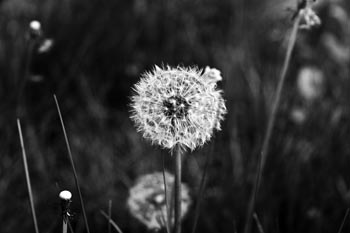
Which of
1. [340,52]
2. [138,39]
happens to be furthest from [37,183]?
[340,52]

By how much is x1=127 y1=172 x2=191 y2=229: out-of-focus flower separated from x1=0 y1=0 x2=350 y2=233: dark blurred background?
28cm

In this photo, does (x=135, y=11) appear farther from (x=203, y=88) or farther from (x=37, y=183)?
(x=203, y=88)

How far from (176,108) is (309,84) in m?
1.84

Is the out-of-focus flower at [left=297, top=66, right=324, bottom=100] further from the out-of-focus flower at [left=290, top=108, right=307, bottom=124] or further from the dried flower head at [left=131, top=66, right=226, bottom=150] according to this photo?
the dried flower head at [left=131, top=66, right=226, bottom=150]

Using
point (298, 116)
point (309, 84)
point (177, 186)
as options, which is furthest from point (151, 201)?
point (309, 84)

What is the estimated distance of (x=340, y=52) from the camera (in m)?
3.57

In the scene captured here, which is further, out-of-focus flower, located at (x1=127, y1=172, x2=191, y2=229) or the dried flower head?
out-of-focus flower, located at (x1=127, y1=172, x2=191, y2=229)

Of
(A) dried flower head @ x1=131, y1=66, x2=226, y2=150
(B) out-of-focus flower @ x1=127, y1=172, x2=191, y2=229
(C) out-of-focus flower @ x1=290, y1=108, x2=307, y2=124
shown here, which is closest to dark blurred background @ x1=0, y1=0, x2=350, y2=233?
(C) out-of-focus flower @ x1=290, y1=108, x2=307, y2=124

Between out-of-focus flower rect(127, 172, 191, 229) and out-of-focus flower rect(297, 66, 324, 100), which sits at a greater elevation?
out-of-focus flower rect(297, 66, 324, 100)

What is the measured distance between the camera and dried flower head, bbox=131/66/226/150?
170 centimetres

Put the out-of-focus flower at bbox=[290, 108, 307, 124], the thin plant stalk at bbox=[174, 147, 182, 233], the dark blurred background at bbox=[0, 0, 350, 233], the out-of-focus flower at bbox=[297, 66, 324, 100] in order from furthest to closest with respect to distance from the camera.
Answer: the out-of-focus flower at bbox=[297, 66, 324, 100] → the out-of-focus flower at bbox=[290, 108, 307, 124] → the dark blurred background at bbox=[0, 0, 350, 233] → the thin plant stalk at bbox=[174, 147, 182, 233]

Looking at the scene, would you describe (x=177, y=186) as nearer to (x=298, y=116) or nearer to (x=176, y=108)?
(x=176, y=108)

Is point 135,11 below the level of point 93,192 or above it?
above

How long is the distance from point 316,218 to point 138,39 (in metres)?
1.86
